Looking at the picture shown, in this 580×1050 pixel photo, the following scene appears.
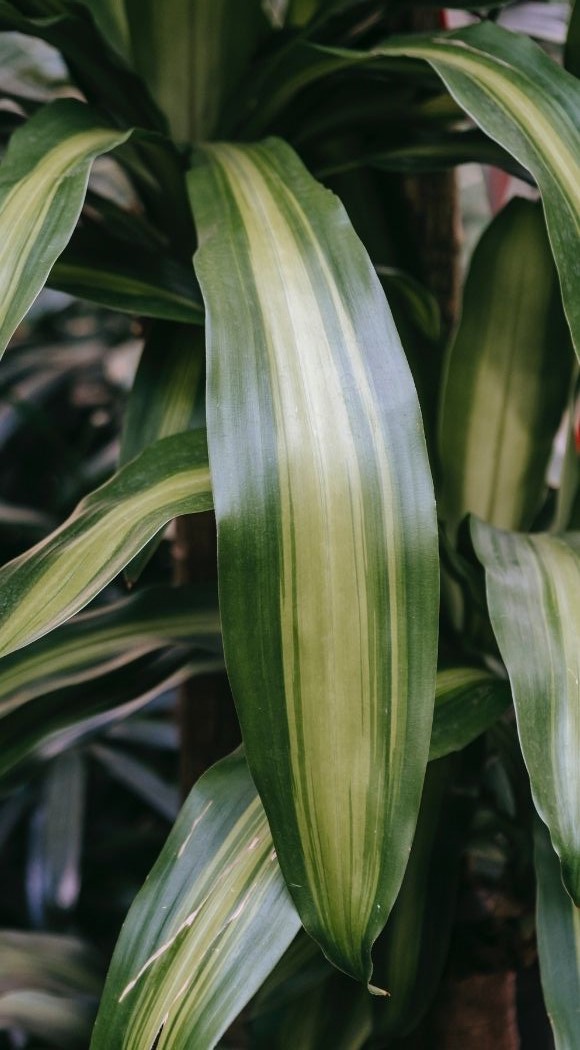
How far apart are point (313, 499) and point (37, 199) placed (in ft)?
0.64

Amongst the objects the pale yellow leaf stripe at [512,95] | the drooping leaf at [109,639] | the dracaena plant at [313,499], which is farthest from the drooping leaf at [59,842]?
the pale yellow leaf stripe at [512,95]

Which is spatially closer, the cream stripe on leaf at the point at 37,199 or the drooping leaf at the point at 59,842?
the cream stripe on leaf at the point at 37,199

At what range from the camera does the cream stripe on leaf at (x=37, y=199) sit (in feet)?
1.20

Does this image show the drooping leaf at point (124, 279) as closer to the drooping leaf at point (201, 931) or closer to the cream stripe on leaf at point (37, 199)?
the cream stripe on leaf at point (37, 199)

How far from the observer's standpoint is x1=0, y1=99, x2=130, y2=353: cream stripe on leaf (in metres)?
0.37

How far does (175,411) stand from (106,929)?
0.71 meters

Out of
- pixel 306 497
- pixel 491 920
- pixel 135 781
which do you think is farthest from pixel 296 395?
pixel 135 781

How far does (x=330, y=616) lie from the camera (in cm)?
31

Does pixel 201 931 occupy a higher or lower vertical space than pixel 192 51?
lower

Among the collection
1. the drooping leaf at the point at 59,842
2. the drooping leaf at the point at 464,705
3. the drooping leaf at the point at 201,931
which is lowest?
the drooping leaf at the point at 59,842

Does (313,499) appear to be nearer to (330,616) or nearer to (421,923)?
(330,616)

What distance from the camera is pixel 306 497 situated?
0.32 meters

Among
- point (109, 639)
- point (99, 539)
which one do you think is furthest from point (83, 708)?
point (99, 539)

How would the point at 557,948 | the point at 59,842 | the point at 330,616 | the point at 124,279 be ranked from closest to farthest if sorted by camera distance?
the point at 330,616, the point at 557,948, the point at 124,279, the point at 59,842
